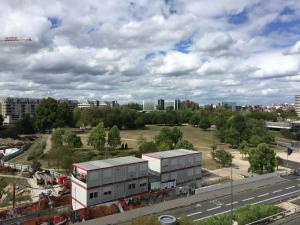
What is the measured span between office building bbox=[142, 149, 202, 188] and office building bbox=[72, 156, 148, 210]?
359 cm

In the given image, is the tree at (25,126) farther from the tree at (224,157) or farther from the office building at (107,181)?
the office building at (107,181)

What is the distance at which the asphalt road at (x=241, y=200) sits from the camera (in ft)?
134

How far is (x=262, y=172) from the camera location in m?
63.2

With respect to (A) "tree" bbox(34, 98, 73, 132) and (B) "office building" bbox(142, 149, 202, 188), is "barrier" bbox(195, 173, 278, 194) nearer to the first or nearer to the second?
(B) "office building" bbox(142, 149, 202, 188)

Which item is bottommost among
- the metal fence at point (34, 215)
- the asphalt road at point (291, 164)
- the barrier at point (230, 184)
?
the asphalt road at point (291, 164)

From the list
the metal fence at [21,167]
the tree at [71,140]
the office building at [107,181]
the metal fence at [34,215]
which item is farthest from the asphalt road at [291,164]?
the metal fence at [34,215]

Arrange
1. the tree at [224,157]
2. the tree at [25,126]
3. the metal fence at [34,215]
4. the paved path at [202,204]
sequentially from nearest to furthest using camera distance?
the metal fence at [34,215] → the paved path at [202,204] → the tree at [224,157] → the tree at [25,126]

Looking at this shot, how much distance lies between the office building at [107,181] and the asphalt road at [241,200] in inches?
307

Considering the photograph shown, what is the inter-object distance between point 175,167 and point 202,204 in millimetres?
9466

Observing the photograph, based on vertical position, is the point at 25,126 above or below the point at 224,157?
above

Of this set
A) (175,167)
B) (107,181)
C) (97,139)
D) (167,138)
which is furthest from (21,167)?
(175,167)

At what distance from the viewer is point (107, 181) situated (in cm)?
4388

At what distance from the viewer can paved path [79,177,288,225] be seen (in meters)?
39.3

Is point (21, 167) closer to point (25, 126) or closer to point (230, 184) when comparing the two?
point (230, 184)
